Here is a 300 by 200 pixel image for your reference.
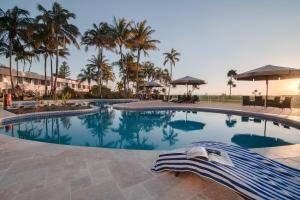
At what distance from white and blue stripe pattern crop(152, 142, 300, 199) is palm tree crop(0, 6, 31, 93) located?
23.3m

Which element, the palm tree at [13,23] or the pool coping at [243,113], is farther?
the palm tree at [13,23]

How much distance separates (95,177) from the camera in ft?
8.81

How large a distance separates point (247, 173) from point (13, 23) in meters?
25.1

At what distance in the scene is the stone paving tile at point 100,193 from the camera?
7.16 ft

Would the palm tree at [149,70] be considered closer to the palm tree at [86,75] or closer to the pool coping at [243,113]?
the palm tree at [86,75]

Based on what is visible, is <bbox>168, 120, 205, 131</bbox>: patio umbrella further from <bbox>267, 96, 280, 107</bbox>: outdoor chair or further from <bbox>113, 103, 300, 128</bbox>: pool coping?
<bbox>267, 96, 280, 107</bbox>: outdoor chair

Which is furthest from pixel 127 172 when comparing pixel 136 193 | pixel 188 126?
pixel 188 126

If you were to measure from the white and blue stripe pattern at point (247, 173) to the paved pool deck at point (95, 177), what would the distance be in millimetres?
259

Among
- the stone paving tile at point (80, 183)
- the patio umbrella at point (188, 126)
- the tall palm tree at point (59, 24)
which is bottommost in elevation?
the patio umbrella at point (188, 126)

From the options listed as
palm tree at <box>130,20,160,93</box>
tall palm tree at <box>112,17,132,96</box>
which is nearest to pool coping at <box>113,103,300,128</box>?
tall palm tree at <box>112,17,132,96</box>

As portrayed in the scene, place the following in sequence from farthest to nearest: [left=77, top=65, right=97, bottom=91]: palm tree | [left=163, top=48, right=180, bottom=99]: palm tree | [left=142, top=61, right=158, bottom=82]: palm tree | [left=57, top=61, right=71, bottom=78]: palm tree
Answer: [left=57, top=61, right=71, bottom=78]: palm tree, [left=77, top=65, right=97, bottom=91]: palm tree, [left=142, top=61, right=158, bottom=82]: palm tree, [left=163, top=48, right=180, bottom=99]: palm tree

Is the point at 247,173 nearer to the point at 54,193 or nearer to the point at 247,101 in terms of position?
the point at 54,193

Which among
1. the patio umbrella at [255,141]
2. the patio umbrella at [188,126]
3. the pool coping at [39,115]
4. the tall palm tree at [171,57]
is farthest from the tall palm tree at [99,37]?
the patio umbrella at [255,141]

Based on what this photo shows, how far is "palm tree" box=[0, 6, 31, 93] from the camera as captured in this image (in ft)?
60.2
